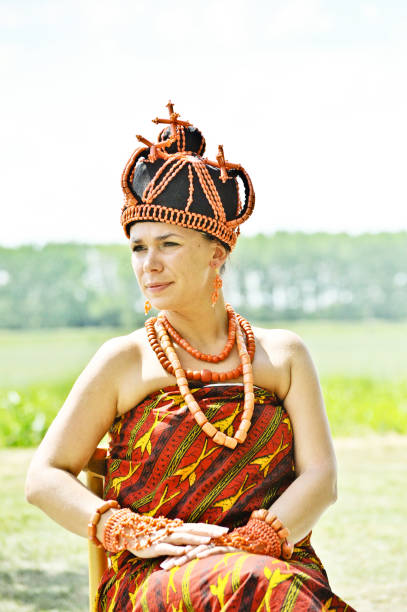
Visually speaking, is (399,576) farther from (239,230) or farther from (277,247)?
(277,247)

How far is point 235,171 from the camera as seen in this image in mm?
2635

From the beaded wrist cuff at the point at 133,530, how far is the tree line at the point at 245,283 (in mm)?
8932

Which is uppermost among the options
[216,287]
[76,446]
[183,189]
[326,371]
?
[183,189]

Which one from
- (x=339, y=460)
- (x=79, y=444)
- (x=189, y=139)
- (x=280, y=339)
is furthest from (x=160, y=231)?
(x=339, y=460)

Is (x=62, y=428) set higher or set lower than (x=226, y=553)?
higher

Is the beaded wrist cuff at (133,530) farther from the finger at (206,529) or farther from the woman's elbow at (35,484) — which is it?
the woman's elbow at (35,484)

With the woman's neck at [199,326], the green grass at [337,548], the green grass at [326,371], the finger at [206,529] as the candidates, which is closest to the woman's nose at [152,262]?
the woman's neck at [199,326]

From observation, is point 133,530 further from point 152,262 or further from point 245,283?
point 245,283

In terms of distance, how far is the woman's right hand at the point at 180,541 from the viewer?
2.27m

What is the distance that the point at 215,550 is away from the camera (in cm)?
224

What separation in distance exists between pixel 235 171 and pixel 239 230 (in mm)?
198

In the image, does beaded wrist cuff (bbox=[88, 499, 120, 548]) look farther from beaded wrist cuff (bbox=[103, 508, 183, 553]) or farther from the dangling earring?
the dangling earring

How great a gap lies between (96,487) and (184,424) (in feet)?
1.59

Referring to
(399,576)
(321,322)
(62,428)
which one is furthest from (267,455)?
(321,322)
